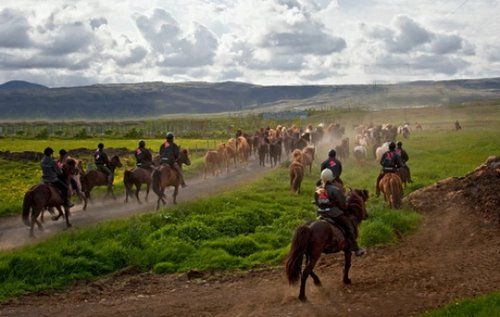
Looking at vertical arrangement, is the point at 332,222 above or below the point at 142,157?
below

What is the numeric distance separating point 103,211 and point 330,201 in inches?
475

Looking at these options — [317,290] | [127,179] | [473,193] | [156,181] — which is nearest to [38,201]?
[156,181]

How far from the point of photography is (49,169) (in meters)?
18.3

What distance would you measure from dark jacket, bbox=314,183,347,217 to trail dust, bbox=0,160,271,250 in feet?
30.6

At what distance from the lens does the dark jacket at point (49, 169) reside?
18250 mm

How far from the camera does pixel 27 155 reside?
43.6m

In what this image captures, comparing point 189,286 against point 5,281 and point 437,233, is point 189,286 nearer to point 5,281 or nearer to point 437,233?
point 5,281

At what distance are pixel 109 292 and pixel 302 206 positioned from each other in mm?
10014

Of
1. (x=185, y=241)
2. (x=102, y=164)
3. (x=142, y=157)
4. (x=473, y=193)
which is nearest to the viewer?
(x=185, y=241)

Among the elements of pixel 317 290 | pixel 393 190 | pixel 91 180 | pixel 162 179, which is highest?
pixel 162 179

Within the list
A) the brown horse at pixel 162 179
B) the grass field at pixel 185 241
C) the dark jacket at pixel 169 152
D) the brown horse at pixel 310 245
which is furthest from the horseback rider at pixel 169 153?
the brown horse at pixel 310 245

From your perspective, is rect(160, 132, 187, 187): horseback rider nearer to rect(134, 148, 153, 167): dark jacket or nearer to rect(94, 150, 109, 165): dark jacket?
rect(134, 148, 153, 167): dark jacket

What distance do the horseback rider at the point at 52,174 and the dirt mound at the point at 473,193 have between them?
1279cm

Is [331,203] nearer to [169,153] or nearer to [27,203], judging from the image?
[27,203]
